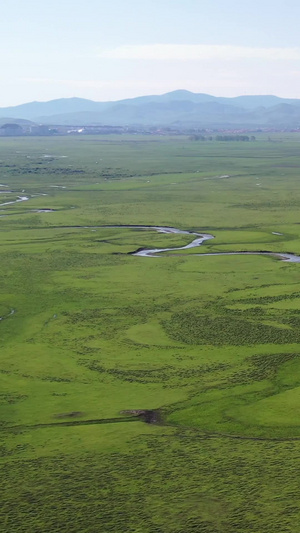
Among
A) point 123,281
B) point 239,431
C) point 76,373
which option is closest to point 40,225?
point 123,281

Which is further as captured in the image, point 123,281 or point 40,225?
point 40,225

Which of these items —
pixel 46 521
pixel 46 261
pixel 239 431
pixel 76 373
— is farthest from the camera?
pixel 46 261

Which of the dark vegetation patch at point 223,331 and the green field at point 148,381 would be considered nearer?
the green field at point 148,381

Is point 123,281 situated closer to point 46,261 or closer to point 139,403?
point 46,261

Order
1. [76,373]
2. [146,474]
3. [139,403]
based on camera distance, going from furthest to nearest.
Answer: [76,373]
[139,403]
[146,474]

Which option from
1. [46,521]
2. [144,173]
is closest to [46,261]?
[46,521]

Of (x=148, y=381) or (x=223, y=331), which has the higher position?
(x=223, y=331)

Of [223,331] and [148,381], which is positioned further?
[223,331]

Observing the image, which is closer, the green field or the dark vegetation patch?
the green field
